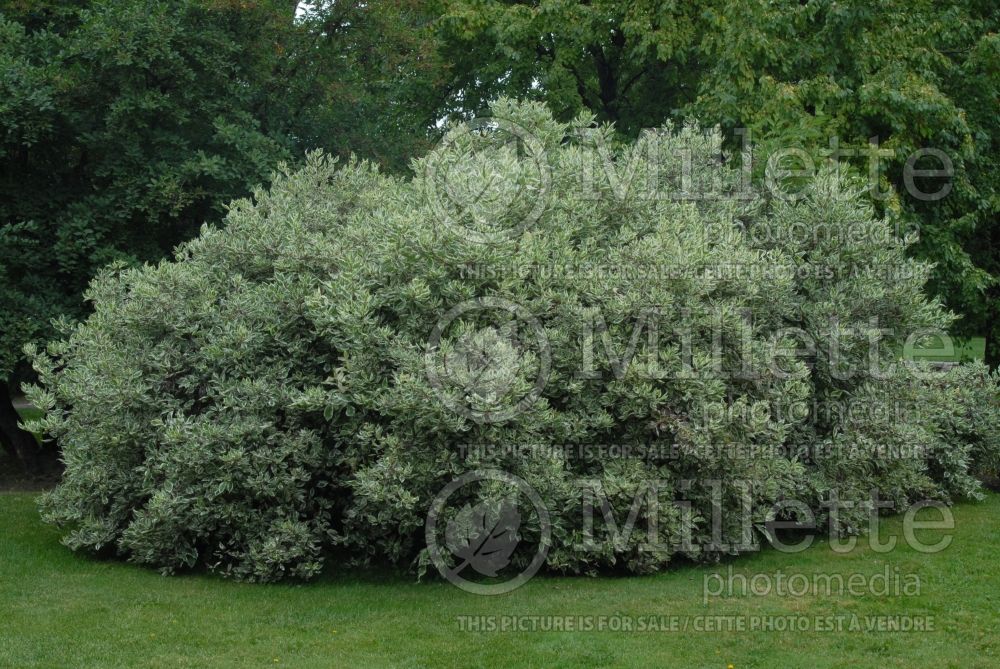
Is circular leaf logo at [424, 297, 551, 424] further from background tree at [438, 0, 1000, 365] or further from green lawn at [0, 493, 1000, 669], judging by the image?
background tree at [438, 0, 1000, 365]

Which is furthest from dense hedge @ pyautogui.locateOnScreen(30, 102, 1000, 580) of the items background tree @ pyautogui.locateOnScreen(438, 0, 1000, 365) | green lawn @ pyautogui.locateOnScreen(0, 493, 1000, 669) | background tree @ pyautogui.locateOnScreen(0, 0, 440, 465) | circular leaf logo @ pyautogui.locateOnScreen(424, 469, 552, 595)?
background tree @ pyautogui.locateOnScreen(0, 0, 440, 465)

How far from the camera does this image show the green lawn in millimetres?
7617

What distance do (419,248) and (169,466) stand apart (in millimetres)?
2951

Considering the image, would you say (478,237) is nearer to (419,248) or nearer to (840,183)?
(419,248)

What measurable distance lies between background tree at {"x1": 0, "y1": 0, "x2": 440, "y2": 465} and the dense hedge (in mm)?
2491

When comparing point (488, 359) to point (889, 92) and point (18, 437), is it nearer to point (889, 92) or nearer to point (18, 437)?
point (889, 92)

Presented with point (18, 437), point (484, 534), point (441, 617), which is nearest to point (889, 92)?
point (484, 534)

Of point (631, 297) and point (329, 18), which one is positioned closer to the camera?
point (631, 297)

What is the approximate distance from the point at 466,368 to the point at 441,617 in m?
2.04

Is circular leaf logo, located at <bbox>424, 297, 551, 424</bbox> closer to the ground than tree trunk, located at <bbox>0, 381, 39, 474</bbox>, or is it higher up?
higher up

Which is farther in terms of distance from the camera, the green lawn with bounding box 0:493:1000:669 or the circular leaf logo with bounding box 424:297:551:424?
the circular leaf logo with bounding box 424:297:551:424

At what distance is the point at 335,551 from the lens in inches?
404

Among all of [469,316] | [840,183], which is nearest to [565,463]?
[469,316]

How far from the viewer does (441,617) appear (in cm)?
850
